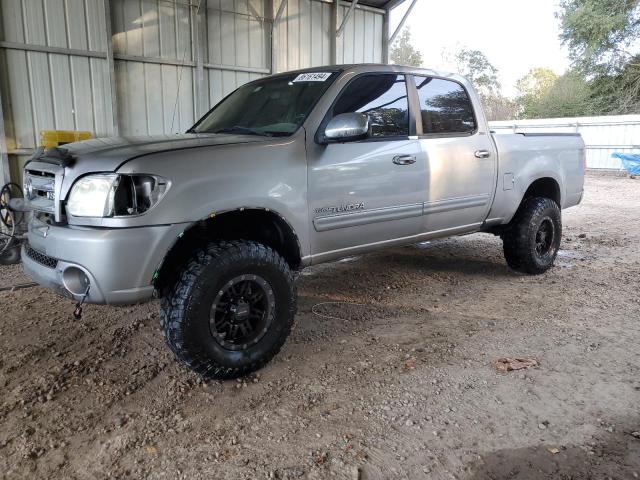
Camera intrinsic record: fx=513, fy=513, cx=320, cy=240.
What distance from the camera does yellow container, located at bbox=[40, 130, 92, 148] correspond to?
6850 millimetres

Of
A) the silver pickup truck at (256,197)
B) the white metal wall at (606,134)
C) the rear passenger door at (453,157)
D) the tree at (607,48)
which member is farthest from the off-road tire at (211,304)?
the tree at (607,48)

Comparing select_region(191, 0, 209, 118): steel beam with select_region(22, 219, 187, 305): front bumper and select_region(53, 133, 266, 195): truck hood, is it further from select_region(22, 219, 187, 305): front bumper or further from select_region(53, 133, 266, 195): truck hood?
select_region(22, 219, 187, 305): front bumper

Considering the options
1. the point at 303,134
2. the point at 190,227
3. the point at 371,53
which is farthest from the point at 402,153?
the point at 371,53

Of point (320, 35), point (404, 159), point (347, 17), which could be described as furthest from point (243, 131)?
point (320, 35)

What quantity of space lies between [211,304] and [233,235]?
0.54m

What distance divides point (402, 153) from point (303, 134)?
2.89 feet

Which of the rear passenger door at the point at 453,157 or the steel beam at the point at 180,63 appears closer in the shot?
the rear passenger door at the point at 453,157

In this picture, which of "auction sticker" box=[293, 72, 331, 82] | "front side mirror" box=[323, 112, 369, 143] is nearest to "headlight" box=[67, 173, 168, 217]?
"front side mirror" box=[323, 112, 369, 143]

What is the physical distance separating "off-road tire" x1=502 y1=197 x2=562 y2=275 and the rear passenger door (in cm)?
62

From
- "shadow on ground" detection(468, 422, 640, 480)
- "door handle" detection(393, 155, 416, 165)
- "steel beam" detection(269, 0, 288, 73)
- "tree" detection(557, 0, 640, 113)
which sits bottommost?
"shadow on ground" detection(468, 422, 640, 480)

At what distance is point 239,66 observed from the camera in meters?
9.08

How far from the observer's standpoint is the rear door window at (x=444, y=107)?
13.7 feet

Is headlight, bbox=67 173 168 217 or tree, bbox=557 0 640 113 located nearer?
headlight, bbox=67 173 168 217

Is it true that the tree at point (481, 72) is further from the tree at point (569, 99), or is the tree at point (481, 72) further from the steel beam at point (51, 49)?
the steel beam at point (51, 49)
